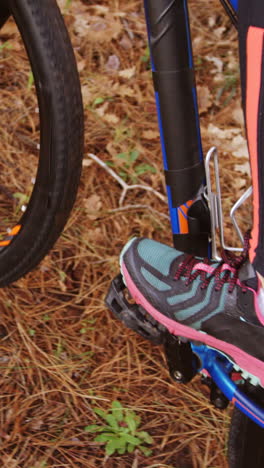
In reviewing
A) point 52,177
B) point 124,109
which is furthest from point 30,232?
point 124,109

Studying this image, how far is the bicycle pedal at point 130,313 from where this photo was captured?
1083mm

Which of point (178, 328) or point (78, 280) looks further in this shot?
point (78, 280)

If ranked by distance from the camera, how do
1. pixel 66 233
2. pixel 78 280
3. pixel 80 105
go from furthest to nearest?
1. pixel 66 233
2. pixel 78 280
3. pixel 80 105

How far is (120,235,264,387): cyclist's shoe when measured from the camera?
93 cm

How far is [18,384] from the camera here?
1.32 meters

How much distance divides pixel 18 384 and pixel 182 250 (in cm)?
58

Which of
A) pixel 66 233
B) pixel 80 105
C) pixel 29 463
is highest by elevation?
pixel 80 105

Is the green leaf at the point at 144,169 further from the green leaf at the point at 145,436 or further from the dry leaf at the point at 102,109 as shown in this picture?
the green leaf at the point at 145,436

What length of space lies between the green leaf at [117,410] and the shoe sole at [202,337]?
36 centimetres

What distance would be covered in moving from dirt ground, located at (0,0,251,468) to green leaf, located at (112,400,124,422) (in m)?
0.02

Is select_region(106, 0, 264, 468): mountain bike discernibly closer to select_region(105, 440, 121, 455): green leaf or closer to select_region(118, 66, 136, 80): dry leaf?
select_region(105, 440, 121, 455): green leaf

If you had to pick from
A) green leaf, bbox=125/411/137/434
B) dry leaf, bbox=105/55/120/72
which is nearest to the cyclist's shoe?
green leaf, bbox=125/411/137/434

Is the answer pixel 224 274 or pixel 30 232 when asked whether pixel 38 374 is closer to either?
pixel 30 232

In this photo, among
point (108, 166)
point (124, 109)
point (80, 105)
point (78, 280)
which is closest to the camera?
point (80, 105)
